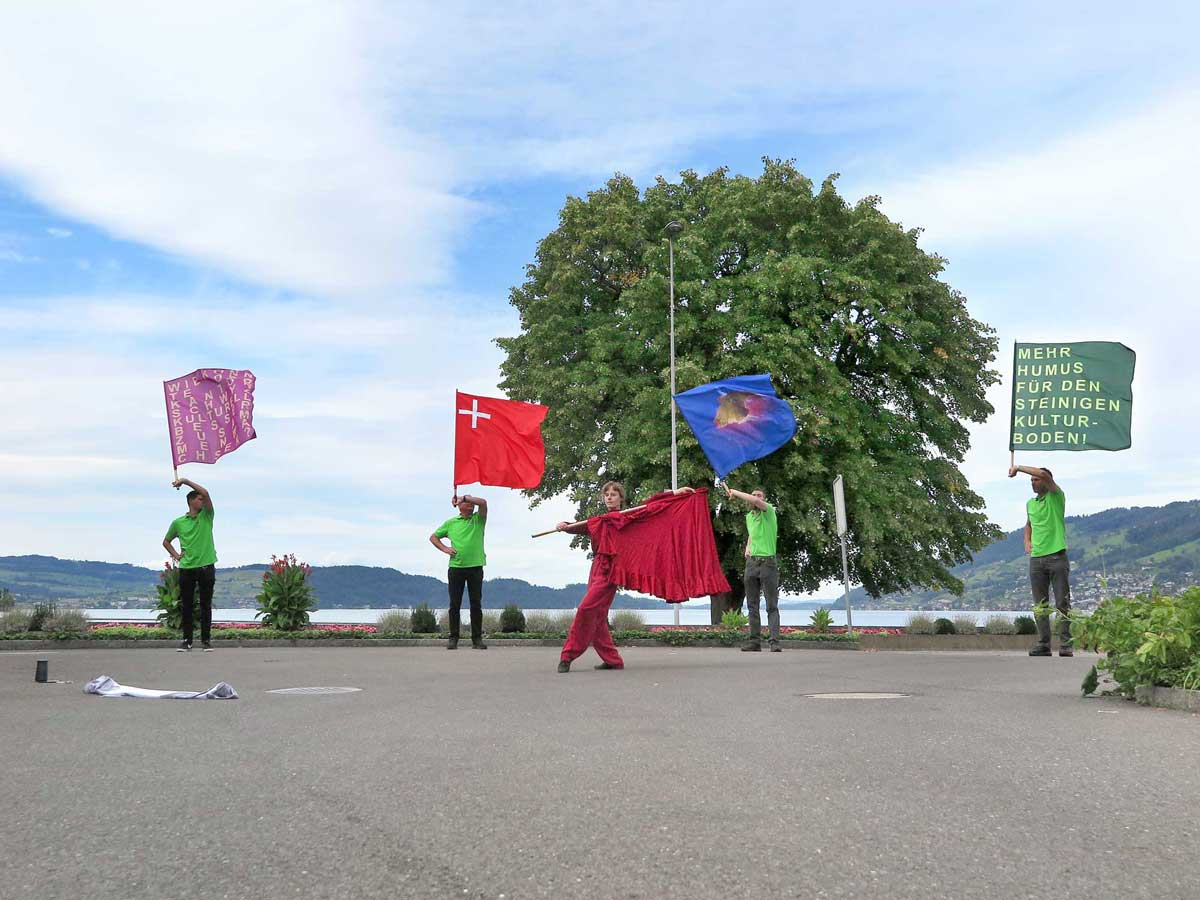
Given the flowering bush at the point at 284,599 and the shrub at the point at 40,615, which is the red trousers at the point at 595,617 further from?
the shrub at the point at 40,615

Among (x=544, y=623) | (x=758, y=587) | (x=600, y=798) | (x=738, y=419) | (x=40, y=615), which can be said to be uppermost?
(x=738, y=419)

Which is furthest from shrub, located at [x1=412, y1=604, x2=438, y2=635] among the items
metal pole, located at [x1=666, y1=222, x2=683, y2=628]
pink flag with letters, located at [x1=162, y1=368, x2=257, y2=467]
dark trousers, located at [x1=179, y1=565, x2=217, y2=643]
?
dark trousers, located at [x1=179, y1=565, x2=217, y2=643]

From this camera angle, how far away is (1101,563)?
9.20 meters

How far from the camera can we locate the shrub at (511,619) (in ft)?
74.8

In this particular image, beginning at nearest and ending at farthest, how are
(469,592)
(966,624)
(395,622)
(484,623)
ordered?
(469,592) → (484,623) → (395,622) → (966,624)

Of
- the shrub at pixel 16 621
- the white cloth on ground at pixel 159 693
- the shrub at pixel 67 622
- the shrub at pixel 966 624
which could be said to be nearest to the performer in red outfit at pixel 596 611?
the white cloth on ground at pixel 159 693

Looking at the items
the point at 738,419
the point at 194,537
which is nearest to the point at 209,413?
the point at 194,537

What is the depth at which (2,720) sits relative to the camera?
7844 millimetres

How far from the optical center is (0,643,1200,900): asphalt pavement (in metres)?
3.53

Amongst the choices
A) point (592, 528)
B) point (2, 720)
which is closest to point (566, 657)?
point (592, 528)

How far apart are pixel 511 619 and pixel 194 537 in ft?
25.3

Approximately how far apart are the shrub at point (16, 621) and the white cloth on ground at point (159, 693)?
13.1m

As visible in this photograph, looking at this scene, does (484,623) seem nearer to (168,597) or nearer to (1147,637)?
(168,597)

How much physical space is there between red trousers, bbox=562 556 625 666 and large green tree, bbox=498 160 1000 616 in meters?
14.5
